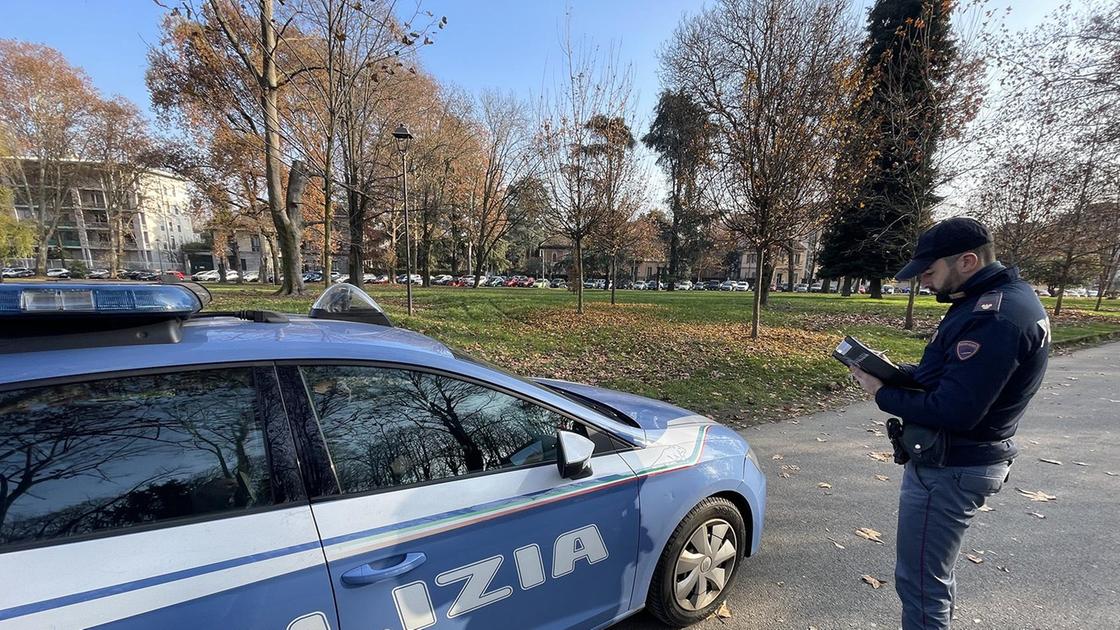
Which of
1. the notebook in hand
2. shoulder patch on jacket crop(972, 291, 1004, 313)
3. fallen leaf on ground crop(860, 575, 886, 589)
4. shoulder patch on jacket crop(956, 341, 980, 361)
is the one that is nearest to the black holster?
the notebook in hand

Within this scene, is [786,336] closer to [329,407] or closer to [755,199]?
[755,199]

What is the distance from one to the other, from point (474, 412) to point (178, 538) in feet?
3.15

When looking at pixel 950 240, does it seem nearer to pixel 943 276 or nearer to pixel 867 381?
pixel 943 276

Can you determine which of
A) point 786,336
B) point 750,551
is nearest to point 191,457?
point 750,551

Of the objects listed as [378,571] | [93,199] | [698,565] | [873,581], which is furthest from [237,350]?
[93,199]

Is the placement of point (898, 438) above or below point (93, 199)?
below

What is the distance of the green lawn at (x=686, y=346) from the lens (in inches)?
257

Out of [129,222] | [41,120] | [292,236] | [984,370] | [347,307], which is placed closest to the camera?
[984,370]

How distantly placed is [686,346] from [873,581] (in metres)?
6.80

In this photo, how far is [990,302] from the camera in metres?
1.77

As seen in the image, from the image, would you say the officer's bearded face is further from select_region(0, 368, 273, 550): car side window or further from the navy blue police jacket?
select_region(0, 368, 273, 550): car side window

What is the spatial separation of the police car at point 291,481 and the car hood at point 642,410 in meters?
0.35

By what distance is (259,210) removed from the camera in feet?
80.2

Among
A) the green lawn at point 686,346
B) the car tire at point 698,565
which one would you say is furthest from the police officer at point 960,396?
the green lawn at point 686,346
